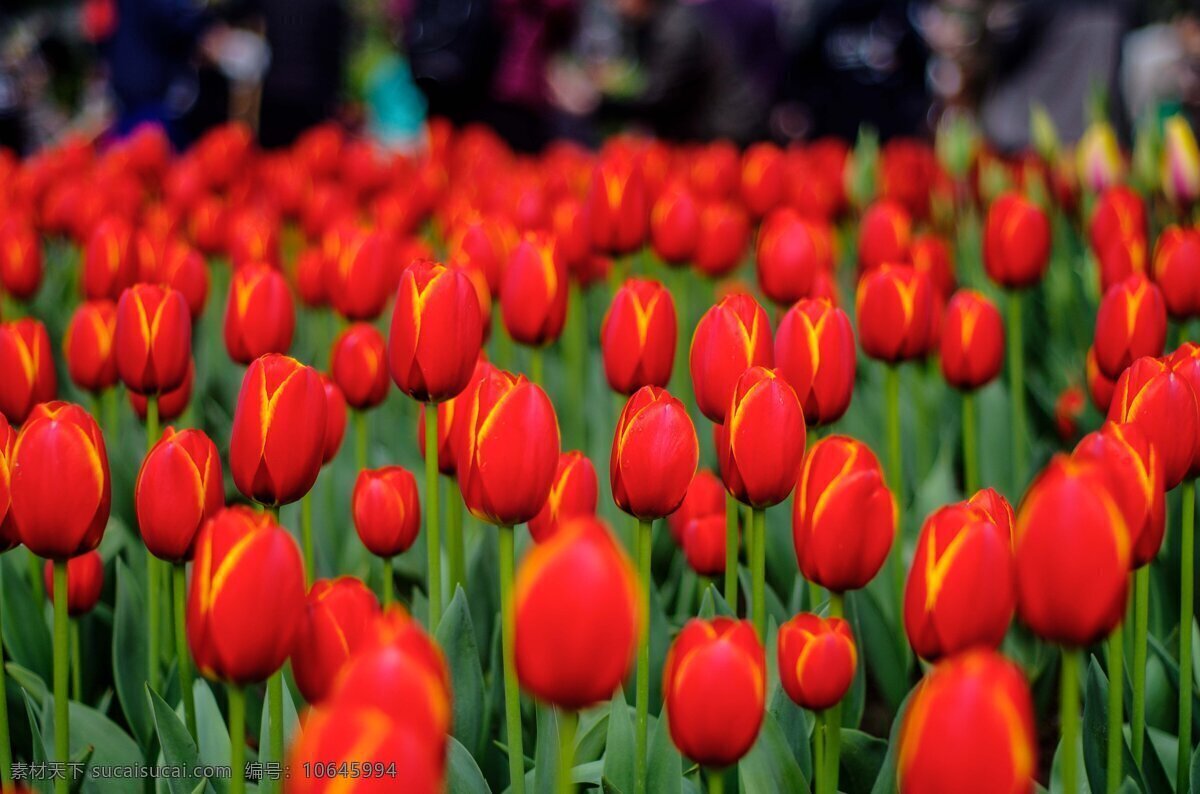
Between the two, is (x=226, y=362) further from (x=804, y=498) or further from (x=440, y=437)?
(x=804, y=498)

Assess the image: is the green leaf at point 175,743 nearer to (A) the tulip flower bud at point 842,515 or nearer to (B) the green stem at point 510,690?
(B) the green stem at point 510,690

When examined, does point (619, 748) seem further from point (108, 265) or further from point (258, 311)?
point (108, 265)

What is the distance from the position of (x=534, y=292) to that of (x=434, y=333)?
43 centimetres

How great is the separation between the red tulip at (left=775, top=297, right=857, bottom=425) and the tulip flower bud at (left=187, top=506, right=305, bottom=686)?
25.6 inches

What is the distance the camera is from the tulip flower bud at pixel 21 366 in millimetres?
1485

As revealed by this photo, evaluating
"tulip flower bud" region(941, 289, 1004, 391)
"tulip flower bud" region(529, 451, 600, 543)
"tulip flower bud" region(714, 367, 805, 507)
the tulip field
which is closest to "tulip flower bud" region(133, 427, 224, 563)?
the tulip field

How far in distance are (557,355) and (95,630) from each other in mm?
1239

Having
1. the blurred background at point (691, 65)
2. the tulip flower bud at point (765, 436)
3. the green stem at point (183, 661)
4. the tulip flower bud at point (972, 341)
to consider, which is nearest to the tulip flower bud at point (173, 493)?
the green stem at point (183, 661)

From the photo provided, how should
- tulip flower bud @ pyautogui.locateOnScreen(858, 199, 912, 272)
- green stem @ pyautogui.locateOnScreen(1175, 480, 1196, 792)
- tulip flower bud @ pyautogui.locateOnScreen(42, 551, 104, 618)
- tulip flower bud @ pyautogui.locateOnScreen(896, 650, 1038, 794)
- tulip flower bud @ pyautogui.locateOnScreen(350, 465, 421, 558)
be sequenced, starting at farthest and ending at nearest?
tulip flower bud @ pyautogui.locateOnScreen(858, 199, 912, 272) < tulip flower bud @ pyautogui.locateOnScreen(42, 551, 104, 618) < tulip flower bud @ pyautogui.locateOnScreen(350, 465, 421, 558) < green stem @ pyautogui.locateOnScreen(1175, 480, 1196, 792) < tulip flower bud @ pyautogui.locateOnScreen(896, 650, 1038, 794)

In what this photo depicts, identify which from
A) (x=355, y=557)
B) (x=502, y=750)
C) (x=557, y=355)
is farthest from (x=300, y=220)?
(x=502, y=750)

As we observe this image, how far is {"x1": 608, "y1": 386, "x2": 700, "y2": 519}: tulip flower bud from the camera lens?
108 centimetres

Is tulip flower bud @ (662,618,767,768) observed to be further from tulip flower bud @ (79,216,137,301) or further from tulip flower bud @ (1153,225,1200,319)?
tulip flower bud @ (79,216,137,301)

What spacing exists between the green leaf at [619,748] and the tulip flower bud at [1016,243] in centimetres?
119

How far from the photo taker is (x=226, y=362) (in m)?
2.64
